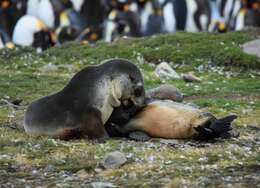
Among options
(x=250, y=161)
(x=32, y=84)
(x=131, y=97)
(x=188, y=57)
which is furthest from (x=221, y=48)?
(x=250, y=161)

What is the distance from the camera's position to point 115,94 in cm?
945

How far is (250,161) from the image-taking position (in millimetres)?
8320

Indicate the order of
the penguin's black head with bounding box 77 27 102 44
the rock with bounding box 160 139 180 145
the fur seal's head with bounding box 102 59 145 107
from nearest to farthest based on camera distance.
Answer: the rock with bounding box 160 139 180 145 → the fur seal's head with bounding box 102 59 145 107 → the penguin's black head with bounding box 77 27 102 44

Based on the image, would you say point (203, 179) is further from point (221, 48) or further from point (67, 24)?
point (67, 24)

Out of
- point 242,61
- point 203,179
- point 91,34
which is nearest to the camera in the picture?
point 203,179

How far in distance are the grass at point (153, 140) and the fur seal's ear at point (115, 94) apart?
1.71ft

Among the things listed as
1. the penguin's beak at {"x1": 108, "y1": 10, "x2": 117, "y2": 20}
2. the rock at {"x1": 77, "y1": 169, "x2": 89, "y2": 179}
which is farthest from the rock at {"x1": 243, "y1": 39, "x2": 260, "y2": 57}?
the rock at {"x1": 77, "y1": 169, "x2": 89, "y2": 179}

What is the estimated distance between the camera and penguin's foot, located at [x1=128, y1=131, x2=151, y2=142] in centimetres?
918

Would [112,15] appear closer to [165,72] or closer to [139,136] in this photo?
[165,72]

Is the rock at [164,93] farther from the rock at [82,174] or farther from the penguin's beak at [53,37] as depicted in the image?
the penguin's beak at [53,37]

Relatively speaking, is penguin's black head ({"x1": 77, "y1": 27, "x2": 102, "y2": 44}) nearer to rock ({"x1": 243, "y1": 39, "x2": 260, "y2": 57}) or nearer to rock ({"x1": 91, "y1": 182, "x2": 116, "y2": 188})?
rock ({"x1": 243, "y1": 39, "x2": 260, "y2": 57})

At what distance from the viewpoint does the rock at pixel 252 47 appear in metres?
16.1

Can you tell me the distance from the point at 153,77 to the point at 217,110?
3545mm

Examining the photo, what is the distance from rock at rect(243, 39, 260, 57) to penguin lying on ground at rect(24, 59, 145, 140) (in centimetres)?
672
